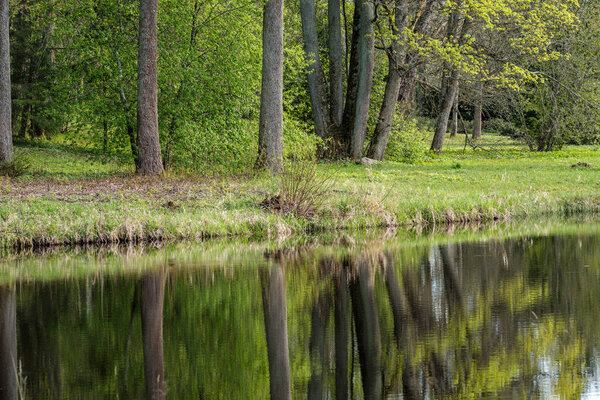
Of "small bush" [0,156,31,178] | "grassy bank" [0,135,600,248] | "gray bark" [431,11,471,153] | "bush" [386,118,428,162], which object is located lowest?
"grassy bank" [0,135,600,248]

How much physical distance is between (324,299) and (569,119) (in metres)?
25.4

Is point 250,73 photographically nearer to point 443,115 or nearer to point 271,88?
point 271,88

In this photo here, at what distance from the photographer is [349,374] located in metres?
6.82

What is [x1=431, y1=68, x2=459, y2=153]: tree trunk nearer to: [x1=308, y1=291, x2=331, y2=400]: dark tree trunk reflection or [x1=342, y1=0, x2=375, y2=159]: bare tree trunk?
[x1=342, y1=0, x2=375, y2=159]: bare tree trunk

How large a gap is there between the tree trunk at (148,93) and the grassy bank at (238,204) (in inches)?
23.8

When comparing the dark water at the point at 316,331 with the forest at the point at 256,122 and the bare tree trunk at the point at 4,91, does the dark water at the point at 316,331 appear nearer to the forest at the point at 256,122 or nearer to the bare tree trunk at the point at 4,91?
the forest at the point at 256,122

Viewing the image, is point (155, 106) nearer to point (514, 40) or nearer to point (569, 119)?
point (514, 40)

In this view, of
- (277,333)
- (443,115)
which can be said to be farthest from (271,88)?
(443,115)

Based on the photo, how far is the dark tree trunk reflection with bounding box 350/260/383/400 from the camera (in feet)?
21.5

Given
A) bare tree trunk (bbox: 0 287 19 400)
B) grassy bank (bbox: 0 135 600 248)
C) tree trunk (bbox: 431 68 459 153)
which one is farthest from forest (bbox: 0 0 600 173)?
bare tree trunk (bbox: 0 287 19 400)

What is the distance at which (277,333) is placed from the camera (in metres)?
8.43

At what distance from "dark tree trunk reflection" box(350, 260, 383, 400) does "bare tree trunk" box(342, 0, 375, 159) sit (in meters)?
15.9

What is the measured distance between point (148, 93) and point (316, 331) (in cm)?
1243

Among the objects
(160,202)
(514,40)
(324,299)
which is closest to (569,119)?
(514,40)
